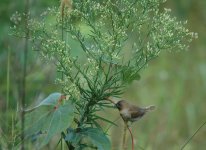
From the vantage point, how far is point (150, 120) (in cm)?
559

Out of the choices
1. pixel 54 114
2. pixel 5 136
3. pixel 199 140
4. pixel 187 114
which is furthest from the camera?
pixel 187 114

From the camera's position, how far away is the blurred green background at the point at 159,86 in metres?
4.40

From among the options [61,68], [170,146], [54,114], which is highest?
[61,68]

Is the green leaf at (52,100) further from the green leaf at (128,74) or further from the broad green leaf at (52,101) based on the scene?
the green leaf at (128,74)

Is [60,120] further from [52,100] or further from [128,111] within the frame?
[128,111]

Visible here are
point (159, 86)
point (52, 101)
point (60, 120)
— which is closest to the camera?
point (60, 120)

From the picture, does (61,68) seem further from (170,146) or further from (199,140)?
(199,140)

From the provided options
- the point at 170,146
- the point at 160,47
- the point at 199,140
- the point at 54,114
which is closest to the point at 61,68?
the point at 54,114

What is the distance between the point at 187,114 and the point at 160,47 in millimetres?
3401

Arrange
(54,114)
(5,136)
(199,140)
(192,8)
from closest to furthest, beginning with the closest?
(54,114) → (5,136) → (199,140) → (192,8)

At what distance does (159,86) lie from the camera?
6645 millimetres

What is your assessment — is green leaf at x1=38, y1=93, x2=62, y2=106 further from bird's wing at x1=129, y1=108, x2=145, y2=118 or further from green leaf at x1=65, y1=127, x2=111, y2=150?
bird's wing at x1=129, y1=108, x2=145, y2=118

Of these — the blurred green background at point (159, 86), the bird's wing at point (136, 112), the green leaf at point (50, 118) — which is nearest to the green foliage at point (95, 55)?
the green leaf at point (50, 118)

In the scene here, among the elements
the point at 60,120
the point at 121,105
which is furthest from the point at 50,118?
the point at 121,105
